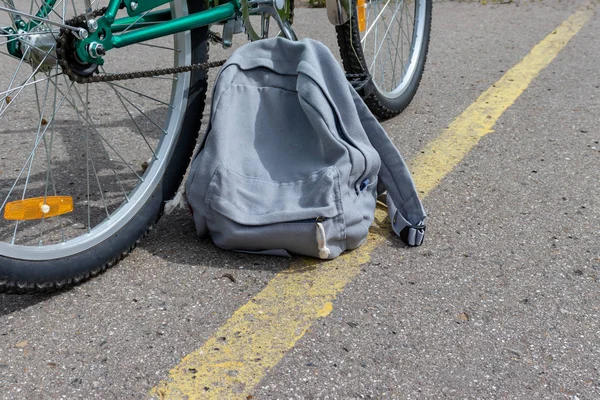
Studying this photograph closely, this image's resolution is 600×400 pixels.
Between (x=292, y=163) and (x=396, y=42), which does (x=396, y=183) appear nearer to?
(x=292, y=163)

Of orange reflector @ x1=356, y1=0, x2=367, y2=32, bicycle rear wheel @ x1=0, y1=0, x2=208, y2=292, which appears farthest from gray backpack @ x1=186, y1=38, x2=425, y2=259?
orange reflector @ x1=356, y1=0, x2=367, y2=32

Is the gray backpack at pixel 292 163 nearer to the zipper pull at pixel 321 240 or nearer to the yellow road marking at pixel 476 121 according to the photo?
the zipper pull at pixel 321 240

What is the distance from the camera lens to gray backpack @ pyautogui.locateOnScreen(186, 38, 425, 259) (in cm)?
215

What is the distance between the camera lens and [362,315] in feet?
6.46

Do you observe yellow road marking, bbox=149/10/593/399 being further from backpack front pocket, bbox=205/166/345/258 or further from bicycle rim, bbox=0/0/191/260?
bicycle rim, bbox=0/0/191/260

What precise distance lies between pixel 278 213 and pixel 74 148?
51.9 inches

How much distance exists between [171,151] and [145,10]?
0.43 m

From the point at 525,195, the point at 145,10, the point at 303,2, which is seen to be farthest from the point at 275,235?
the point at 303,2

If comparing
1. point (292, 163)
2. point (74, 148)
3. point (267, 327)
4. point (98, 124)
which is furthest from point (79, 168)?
point (267, 327)

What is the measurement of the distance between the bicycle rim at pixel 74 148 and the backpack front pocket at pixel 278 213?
265mm

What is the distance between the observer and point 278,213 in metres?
2.14

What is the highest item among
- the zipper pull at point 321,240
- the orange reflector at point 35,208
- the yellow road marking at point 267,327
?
the orange reflector at point 35,208

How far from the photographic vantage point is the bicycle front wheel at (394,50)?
336cm

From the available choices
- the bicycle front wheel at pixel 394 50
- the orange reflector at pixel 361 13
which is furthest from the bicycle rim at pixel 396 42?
the orange reflector at pixel 361 13
